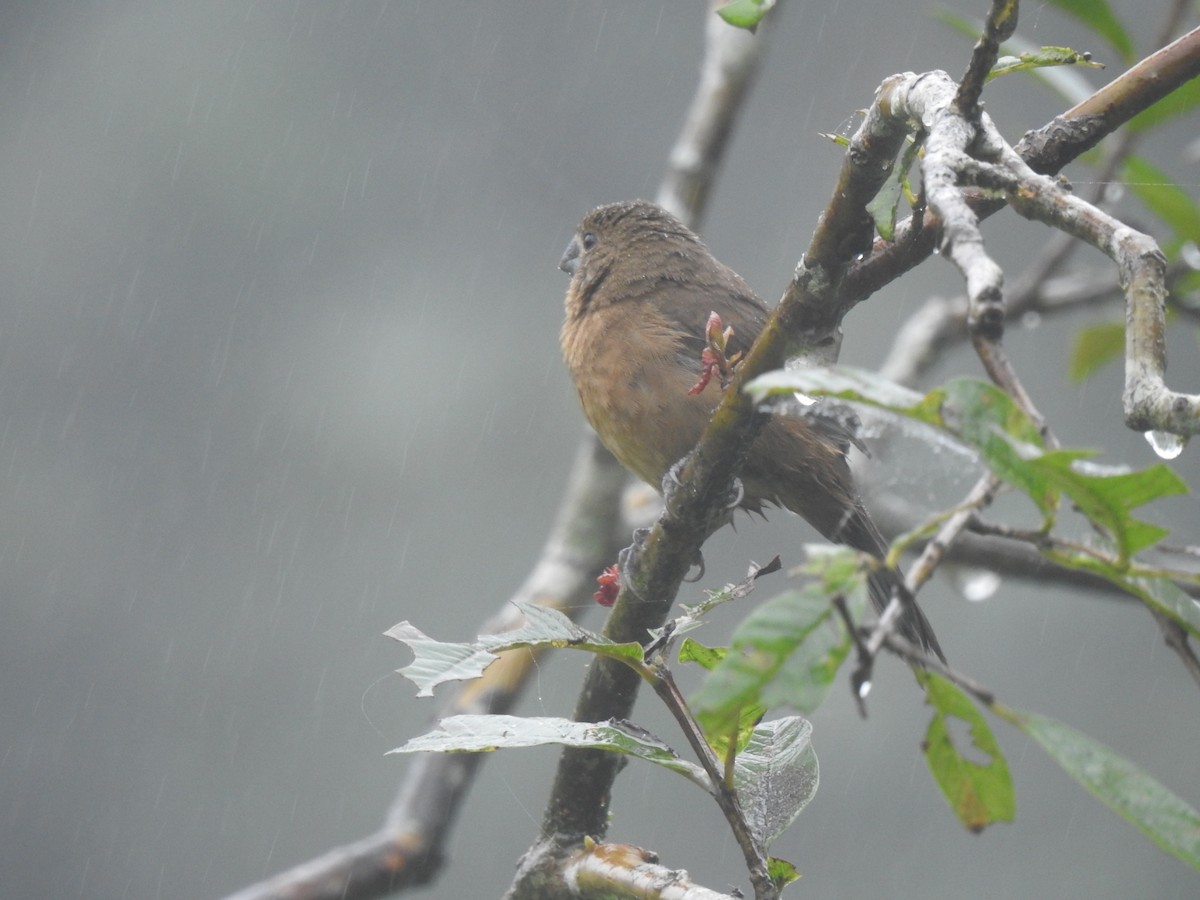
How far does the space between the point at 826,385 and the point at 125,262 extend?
7565mm

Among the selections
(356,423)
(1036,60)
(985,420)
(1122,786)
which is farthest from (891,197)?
(356,423)

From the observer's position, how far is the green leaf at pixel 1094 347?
3434mm

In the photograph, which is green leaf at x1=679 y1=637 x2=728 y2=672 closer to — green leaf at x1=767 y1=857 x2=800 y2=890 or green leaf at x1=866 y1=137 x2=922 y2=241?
green leaf at x1=767 y1=857 x2=800 y2=890

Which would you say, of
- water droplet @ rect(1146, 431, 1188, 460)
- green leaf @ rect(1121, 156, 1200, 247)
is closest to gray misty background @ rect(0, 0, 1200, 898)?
green leaf @ rect(1121, 156, 1200, 247)

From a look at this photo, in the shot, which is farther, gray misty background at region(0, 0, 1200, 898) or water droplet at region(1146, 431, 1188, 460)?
gray misty background at region(0, 0, 1200, 898)

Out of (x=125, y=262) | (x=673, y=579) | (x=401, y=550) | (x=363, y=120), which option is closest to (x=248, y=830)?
(x=401, y=550)

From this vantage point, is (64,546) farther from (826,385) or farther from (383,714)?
(826,385)

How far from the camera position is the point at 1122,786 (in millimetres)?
819

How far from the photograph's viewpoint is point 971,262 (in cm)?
77

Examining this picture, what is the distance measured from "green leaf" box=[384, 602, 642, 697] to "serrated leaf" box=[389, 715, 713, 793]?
62 mm

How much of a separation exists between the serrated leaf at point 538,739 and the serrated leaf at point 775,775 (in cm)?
11

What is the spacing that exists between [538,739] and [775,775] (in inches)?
13.4

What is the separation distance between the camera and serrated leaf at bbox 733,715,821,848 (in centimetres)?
144

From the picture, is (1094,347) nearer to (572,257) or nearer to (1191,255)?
→ (1191,255)
